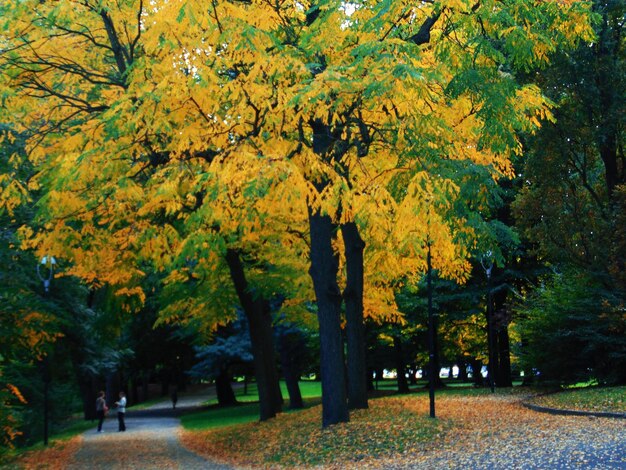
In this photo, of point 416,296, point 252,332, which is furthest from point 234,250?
point 416,296

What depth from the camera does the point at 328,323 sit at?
614 inches

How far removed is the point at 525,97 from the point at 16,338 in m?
10.9

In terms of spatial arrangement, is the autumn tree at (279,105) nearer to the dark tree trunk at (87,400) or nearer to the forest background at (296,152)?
the forest background at (296,152)

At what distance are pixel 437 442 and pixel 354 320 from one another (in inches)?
226

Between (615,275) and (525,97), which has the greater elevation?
(525,97)

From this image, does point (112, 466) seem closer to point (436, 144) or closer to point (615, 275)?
point (436, 144)

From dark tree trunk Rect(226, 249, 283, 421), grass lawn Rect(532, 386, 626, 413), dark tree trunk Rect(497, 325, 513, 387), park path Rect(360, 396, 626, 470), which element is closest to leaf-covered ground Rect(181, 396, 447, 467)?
park path Rect(360, 396, 626, 470)

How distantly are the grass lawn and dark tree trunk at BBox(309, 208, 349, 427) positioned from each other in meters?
5.38

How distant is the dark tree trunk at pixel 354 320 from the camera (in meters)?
18.8

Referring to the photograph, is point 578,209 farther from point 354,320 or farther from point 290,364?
point 290,364

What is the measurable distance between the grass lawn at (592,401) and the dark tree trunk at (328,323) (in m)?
5.38

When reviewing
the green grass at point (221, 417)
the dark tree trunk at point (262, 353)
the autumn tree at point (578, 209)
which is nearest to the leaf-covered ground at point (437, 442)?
the dark tree trunk at point (262, 353)

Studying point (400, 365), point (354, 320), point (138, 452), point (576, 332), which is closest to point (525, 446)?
point (354, 320)

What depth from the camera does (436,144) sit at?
14258 millimetres
